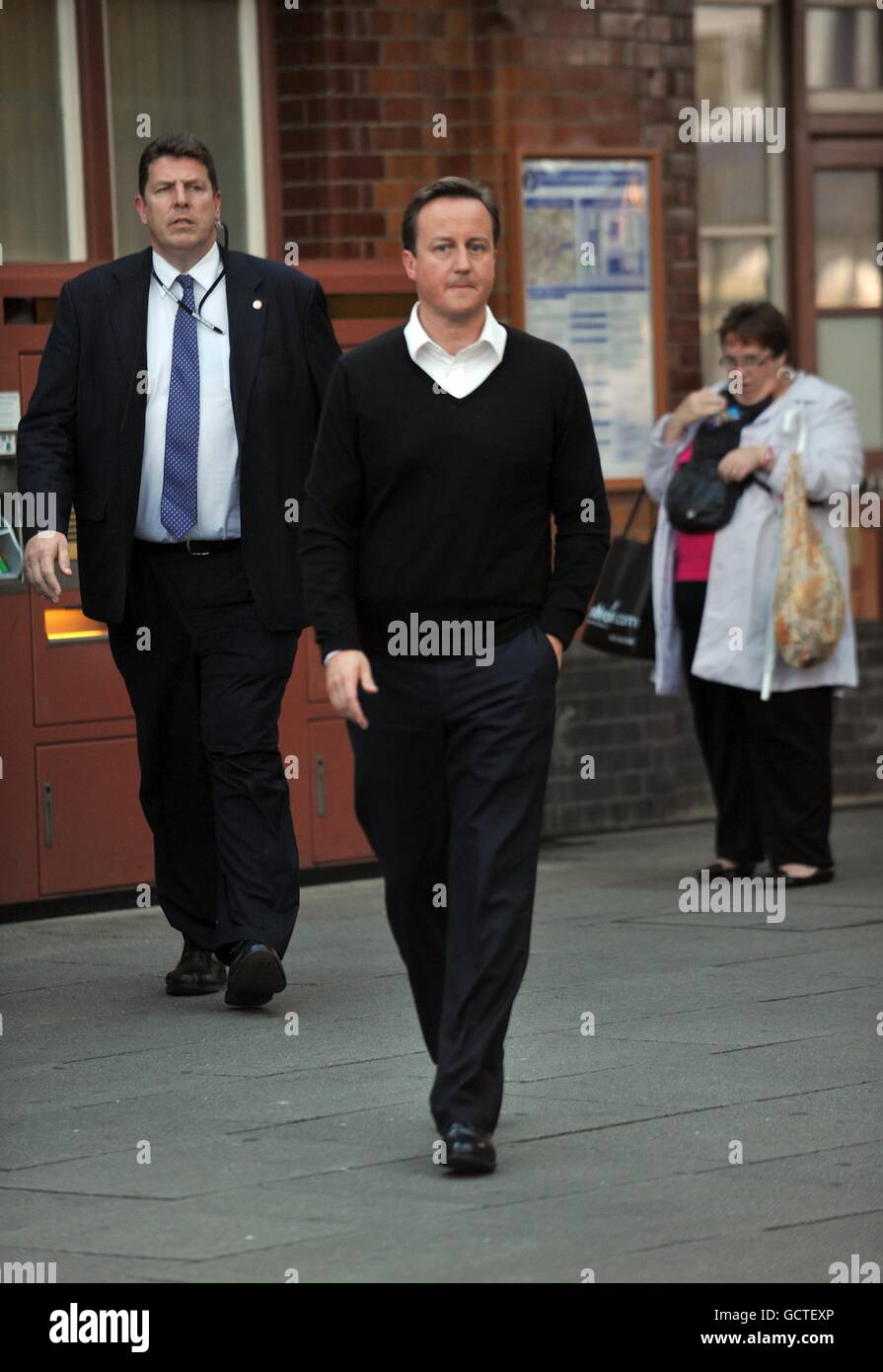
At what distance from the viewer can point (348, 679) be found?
17.5 ft

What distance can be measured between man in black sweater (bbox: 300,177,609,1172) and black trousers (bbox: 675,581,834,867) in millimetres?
3876

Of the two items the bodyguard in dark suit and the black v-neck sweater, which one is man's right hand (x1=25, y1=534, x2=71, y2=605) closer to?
the bodyguard in dark suit

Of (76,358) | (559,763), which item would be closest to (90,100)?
(76,358)

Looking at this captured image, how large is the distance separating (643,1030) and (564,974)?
93 centimetres

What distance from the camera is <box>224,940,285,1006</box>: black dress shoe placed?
706 cm

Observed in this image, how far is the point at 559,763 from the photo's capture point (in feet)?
35.6

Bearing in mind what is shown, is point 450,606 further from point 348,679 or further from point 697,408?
point 697,408

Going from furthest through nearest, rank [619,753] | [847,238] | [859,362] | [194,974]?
[859,362] < [847,238] < [619,753] < [194,974]

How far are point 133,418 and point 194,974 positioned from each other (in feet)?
5.10

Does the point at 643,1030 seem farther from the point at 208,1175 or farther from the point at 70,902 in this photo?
the point at 70,902

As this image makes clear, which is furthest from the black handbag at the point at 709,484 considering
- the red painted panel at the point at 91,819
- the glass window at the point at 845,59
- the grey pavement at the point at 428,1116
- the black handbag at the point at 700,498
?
the glass window at the point at 845,59

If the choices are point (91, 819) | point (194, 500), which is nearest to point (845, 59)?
point (91, 819)

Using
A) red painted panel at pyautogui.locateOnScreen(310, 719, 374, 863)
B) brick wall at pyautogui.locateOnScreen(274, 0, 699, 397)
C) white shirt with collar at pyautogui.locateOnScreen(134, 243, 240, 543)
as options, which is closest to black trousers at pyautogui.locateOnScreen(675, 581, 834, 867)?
red painted panel at pyautogui.locateOnScreen(310, 719, 374, 863)

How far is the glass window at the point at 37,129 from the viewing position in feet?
31.2
